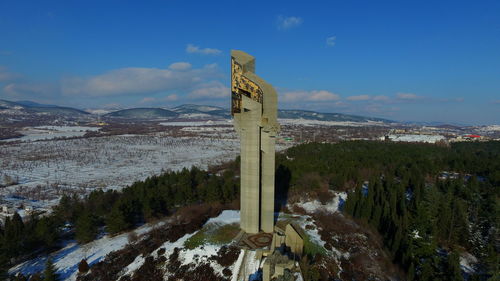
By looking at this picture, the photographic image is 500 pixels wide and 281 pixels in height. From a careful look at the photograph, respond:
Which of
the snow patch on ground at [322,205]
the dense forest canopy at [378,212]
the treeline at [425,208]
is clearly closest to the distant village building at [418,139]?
the treeline at [425,208]

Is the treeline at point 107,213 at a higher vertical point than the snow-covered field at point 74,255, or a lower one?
higher

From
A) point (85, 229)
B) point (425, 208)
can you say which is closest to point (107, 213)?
point (85, 229)

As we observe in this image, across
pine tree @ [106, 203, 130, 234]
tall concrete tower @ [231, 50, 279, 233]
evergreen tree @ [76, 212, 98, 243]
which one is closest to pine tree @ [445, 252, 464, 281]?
tall concrete tower @ [231, 50, 279, 233]

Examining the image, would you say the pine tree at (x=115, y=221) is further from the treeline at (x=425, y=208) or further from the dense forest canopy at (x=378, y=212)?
the treeline at (x=425, y=208)

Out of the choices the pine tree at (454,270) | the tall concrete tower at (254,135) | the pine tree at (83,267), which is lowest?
the pine tree at (83,267)

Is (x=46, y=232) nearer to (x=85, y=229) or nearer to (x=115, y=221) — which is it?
(x=85, y=229)

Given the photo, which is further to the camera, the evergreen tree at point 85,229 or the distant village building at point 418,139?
the distant village building at point 418,139
